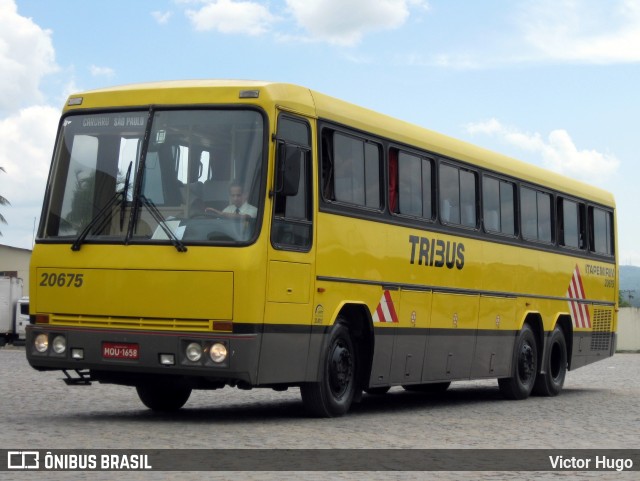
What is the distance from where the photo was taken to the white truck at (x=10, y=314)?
53.8 metres

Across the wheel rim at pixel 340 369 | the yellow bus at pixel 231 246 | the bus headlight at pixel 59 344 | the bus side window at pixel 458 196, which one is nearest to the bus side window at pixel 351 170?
the yellow bus at pixel 231 246

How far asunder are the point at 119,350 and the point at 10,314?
41337 mm

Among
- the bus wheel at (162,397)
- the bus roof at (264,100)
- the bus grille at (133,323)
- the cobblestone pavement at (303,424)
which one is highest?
the bus roof at (264,100)

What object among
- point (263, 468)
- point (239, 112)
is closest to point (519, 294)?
point (239, 112)

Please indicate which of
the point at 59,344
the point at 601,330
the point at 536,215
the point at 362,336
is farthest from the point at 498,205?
the point at 59,344

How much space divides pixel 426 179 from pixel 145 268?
5.17 meters

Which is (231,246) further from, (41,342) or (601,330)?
(601,330)

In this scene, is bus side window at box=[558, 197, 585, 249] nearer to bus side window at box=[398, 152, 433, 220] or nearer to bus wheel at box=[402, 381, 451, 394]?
bus wheel at box=[402, 381, 451, 394]

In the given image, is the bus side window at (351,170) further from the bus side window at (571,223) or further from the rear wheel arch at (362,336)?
the bus side window at (571,223)

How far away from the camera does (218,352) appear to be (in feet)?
44.1

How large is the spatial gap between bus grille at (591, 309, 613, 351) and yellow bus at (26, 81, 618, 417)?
294 inches

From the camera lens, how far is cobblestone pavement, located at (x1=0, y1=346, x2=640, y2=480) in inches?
459

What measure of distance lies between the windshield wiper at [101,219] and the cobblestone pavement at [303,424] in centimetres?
180

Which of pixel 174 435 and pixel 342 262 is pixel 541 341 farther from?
pixel 174 435
